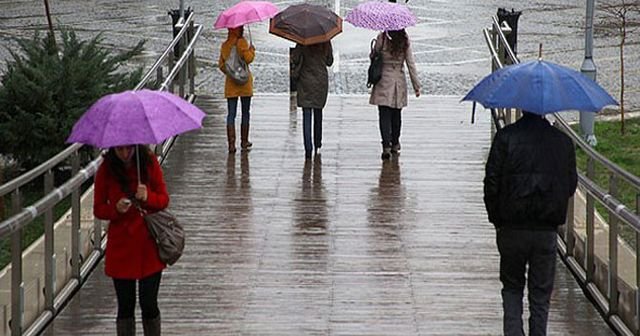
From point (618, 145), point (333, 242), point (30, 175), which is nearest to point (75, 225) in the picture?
point (30, 175)

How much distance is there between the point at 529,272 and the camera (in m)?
9.06

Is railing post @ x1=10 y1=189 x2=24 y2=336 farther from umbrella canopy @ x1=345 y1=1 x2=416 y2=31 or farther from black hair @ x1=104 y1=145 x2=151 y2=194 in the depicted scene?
umbrella canopy @ x1=345 y1=1 x2=416 y2=31

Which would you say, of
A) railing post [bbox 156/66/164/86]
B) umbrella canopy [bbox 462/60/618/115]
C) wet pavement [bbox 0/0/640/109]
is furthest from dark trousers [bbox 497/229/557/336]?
wet pavement [bbox 0/0/640/109]

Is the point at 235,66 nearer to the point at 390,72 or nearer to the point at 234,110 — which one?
the point at 234,110

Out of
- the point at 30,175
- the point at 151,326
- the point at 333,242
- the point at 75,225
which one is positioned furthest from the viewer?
the point at 333,242

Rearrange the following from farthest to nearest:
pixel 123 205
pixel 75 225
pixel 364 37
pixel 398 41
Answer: pixel 364 37
pixel 398 41
pixel 75 225
pixel 123 205

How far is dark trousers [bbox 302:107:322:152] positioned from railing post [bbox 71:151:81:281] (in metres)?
4.98

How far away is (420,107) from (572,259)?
26.0ft

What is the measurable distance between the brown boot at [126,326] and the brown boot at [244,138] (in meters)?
7.52

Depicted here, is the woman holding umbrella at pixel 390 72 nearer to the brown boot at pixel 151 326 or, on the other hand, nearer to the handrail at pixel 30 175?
the handrail at pixel 30 175

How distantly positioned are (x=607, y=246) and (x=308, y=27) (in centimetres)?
599

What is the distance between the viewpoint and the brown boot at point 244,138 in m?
16.5

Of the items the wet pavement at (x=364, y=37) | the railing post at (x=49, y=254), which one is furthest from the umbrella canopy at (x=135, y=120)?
the wet pavement at (x=364, y=37)

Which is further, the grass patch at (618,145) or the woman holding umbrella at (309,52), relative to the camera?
the grass patch at (618,145)
